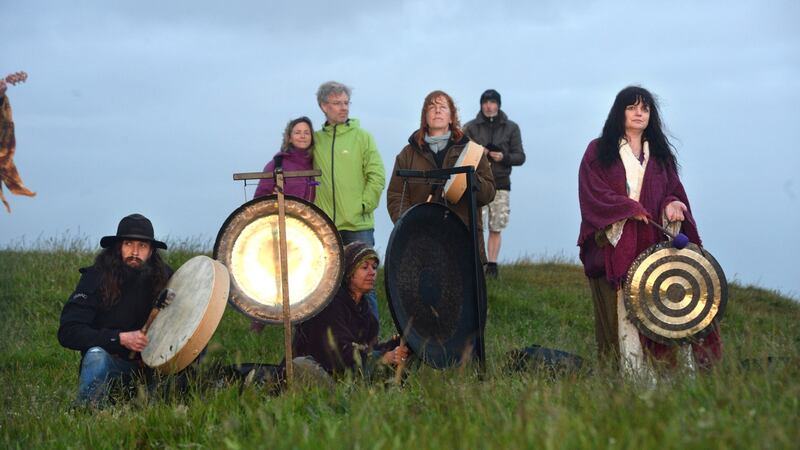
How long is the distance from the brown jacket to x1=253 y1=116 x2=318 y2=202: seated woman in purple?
89cm

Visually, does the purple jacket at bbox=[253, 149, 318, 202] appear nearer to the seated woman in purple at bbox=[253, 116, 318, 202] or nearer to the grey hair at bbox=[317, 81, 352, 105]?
the seated woman in purple at bbox=[253, 116, 318, 202]

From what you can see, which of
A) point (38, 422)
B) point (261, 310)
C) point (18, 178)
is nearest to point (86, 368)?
point (38, 422)

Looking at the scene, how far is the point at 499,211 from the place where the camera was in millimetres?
14438

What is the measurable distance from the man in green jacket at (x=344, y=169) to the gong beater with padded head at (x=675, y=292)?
294cm

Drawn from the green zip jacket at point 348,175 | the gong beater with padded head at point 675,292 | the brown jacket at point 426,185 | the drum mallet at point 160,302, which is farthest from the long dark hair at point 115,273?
the gong beater with padded head at point 675,292

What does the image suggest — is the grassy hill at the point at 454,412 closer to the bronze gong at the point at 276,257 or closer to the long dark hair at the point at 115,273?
the bronze gong at the point at 276,257

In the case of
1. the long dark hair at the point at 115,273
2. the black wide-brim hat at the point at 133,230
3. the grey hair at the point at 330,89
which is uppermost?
the grey hair at the point at 330,89

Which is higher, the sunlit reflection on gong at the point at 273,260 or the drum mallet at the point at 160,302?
the sunlit reflection on gong at the point at 273,260

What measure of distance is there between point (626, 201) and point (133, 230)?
3.40 m

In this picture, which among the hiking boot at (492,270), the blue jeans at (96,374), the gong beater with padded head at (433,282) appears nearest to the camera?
the blue jeans at (96,374)

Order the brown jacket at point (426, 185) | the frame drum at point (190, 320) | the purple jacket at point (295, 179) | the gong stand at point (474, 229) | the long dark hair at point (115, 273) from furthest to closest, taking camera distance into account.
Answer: the purple jacket at point (295, 179), the brown jacket at point (426, 185), the gong stand at point (474, 229), the long dark hair at point (115, 273), the frame drum at point (190, 320)

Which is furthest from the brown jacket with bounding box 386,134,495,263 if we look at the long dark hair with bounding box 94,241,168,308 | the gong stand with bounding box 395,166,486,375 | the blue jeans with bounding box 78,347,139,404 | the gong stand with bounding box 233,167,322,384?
the blue jeans with bounding box 78,347,139,404

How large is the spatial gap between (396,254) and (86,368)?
7.38 feet

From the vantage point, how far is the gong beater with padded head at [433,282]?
7.88 metres
